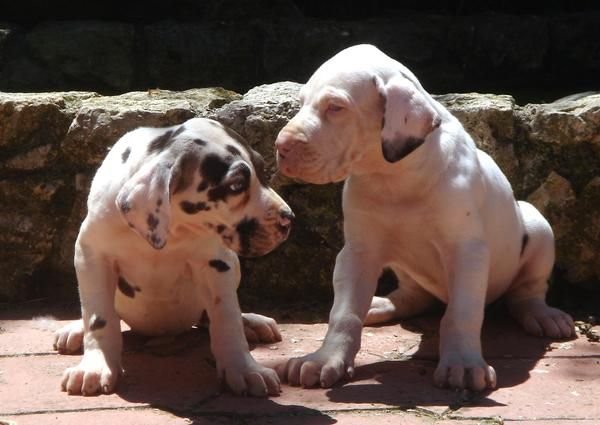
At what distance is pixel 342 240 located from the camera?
5.66m

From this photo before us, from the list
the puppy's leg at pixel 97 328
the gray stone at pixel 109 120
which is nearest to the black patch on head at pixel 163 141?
the puppy's leg at pixel 97 328

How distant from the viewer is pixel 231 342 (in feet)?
14.6

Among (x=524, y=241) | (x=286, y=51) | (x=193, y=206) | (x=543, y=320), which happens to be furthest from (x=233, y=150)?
(x=286, y=51)

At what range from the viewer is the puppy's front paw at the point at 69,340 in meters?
4.96

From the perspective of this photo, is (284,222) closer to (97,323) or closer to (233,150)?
(233,150)

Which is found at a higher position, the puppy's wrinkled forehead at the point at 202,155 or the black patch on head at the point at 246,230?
the puppy's wrinkled forehead at the point at 202,155

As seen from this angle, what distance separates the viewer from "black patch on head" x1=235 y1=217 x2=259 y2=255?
431 centimetres

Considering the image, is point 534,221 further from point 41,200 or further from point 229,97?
point 41,200

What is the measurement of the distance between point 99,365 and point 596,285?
96.0 inches

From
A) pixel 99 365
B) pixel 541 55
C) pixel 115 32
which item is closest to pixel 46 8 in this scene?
pixel 115 32

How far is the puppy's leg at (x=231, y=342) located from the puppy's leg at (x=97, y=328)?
35 centimetres

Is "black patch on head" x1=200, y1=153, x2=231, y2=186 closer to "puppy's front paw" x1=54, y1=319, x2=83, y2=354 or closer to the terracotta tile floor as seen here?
the terracotta tile floor

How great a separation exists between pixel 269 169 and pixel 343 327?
1.18 m

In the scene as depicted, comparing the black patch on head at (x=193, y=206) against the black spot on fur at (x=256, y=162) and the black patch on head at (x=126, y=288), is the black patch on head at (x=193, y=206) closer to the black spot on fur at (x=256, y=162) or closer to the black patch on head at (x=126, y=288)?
the black spot on fur at (x=256, y=162)
